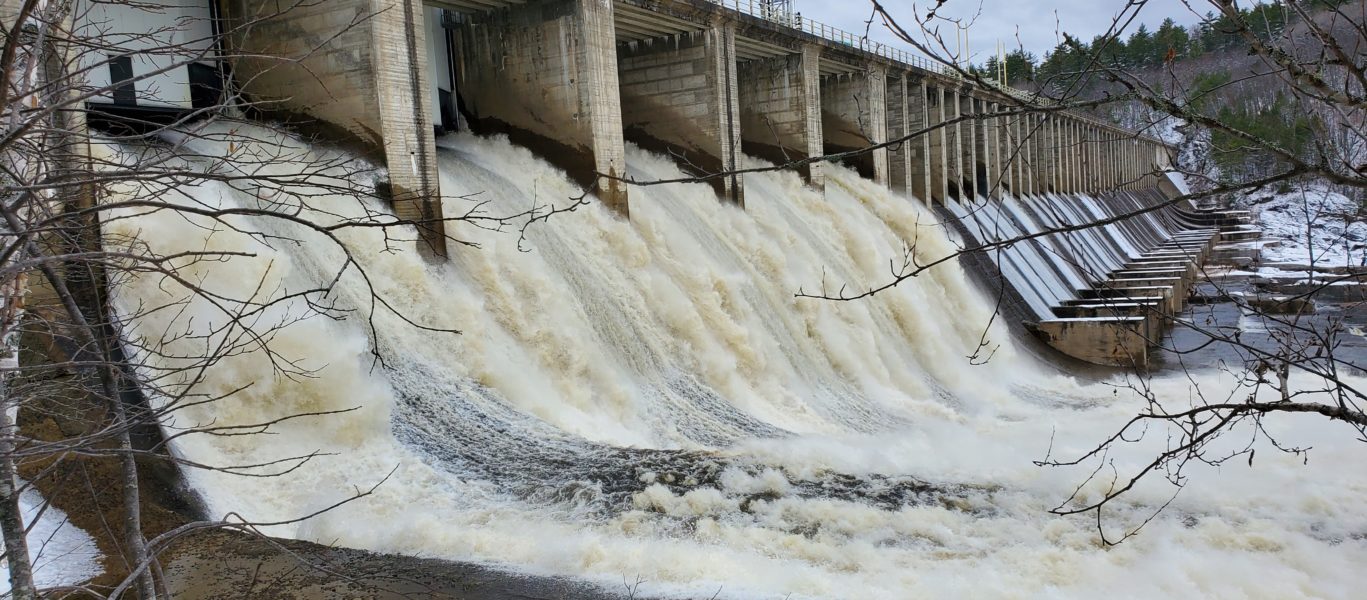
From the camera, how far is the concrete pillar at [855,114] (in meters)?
22.4

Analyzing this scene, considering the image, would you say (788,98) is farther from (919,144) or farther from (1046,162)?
(1046,162)

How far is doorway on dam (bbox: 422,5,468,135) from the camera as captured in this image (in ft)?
49.5

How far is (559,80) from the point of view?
46.6 feet

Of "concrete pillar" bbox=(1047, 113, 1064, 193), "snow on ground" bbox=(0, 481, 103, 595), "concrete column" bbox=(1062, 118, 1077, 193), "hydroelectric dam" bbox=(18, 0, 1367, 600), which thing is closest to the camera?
"snow on ground" bbox=(0, 481, 103, 595)

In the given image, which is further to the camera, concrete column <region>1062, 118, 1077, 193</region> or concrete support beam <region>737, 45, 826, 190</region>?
concrete column <region>1062, 118, 1077, 193</region>

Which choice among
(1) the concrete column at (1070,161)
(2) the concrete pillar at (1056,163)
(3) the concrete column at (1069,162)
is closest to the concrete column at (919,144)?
(2) the concrete pillar at (1056,163)

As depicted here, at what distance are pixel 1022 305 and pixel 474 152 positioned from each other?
11.6 meters

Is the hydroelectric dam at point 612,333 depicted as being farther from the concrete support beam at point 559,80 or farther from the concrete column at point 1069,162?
the concrete column at point 1069,162

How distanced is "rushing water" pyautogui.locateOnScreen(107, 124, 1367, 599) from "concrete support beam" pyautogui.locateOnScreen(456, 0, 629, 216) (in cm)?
66

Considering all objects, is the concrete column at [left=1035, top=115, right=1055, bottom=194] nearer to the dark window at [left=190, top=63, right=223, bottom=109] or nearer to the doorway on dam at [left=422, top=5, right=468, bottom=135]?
the doorway on dam at [left=422, top=5, right=468, bottom=135]

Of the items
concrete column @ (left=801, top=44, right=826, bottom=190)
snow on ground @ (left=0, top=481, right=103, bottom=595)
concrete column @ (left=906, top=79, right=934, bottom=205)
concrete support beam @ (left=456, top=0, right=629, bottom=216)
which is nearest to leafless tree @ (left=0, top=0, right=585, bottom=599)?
snow on ground @ (left=0, top=481, right=103, bottom=595)

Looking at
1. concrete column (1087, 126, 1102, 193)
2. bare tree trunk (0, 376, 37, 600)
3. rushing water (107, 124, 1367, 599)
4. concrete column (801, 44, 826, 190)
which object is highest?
concrete column (801, 44, 826, 190)

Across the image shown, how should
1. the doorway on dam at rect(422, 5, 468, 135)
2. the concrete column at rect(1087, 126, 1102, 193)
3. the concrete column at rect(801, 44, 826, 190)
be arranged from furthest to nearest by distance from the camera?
1. the concrete column at rect(1087, 126, 1102, 193)
2. the concrete column at rect(801, 44, 826, 190)
3. the doorway on dam at rect(422, 5, 468, 135)

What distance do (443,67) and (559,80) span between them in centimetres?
243
